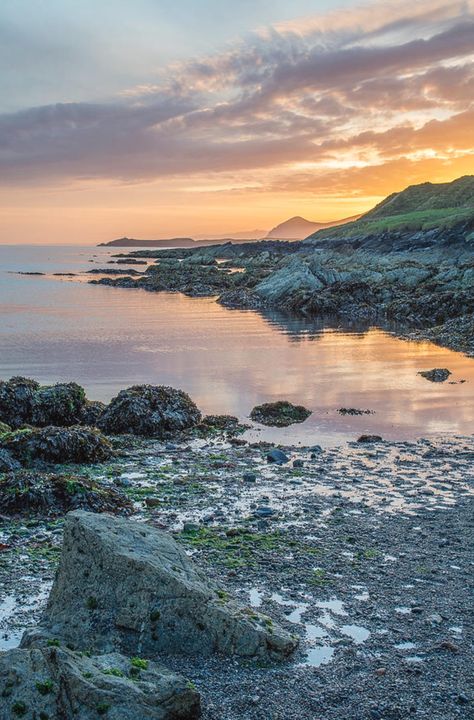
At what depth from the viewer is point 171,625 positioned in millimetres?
6254

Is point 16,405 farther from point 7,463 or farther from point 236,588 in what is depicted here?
point 236,588

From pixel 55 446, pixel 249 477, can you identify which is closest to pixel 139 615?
pixel 249 477

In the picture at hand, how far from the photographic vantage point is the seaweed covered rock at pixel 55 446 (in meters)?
13.4

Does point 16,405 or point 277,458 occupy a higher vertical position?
point 16,405

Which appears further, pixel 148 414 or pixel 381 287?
pixel 381 287

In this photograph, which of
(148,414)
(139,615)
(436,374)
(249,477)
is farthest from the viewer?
(436,374)

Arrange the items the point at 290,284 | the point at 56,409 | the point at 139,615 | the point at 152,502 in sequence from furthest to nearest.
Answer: the point at 290,284, the point at 56,409, the point at 152,502, the point at 139,615

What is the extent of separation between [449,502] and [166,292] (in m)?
58.0

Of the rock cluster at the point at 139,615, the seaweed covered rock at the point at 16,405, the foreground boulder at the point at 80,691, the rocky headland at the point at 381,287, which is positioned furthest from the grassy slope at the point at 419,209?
the foreground boulder at the point at 80,691

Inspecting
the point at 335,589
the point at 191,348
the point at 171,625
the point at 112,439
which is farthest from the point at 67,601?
the point at 191,348

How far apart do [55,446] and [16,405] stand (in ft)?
13.6

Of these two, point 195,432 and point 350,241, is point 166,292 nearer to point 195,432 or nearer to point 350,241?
point 195,432

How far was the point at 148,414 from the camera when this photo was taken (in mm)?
16391

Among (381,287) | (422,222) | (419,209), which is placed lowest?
(381,287)
